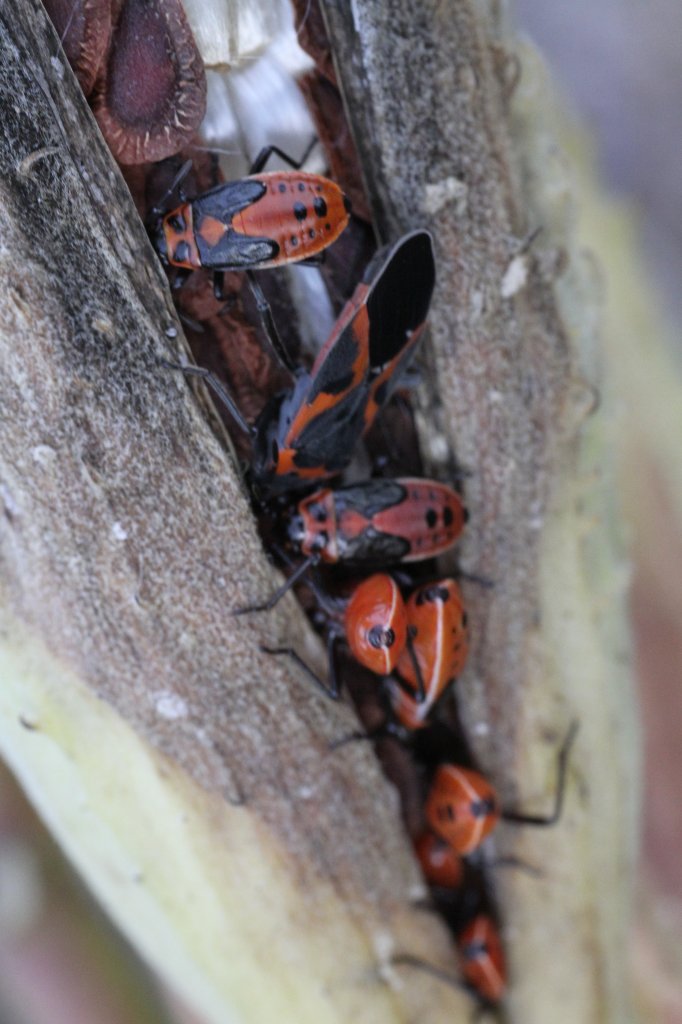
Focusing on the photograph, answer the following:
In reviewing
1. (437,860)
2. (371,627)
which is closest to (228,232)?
(371,627)

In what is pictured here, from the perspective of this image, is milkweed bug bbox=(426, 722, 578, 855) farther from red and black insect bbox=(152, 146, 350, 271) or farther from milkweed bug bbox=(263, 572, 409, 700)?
red and black insect bbox=(152, 146, 350, 271)

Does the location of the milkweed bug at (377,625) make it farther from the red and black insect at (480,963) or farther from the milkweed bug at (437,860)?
the red and black insect at (480,963)

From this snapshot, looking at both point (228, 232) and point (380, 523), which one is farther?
point (380, 523)

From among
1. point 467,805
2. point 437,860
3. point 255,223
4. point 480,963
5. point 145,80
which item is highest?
point 145,80

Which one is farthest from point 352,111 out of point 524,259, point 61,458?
point 61,458

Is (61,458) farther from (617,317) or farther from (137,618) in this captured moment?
(617,317)

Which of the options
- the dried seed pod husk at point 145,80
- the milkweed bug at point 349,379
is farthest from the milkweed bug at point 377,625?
the dried seed pod husk at point 145,80

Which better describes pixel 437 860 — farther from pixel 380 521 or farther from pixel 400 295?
pixel 400 295
